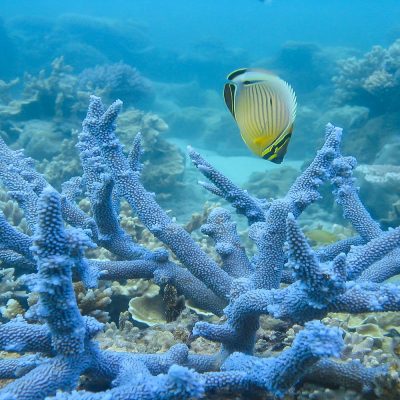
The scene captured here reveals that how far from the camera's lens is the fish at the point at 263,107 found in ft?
7.33

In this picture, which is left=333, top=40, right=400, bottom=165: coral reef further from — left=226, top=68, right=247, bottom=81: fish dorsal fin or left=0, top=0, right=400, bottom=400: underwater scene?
left=226, top=68, right=247, bottom=81: fish dorsal fin

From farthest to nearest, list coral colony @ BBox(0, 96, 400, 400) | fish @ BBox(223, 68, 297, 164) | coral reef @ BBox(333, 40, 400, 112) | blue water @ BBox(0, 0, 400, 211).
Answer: blue water @ BBox(0, 0, 400, 211) → coral reef @ BBox(333, 40, 400, 112) → fish @ BBox(223, 68, 297, 164) → coral colony @ BBox(0, 96, 400, 400)

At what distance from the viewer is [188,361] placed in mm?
2256

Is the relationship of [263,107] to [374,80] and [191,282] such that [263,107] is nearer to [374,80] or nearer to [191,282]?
[191,282]

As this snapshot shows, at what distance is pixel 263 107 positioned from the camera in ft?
7.45

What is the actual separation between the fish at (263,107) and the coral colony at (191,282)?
0.37 meters

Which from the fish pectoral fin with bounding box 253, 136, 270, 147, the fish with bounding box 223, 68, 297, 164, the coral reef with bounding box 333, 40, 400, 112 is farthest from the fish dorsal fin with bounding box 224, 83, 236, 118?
the coral reef with bounding box 333, 40, 400, 112

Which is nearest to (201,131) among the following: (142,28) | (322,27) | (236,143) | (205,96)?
(236,143)

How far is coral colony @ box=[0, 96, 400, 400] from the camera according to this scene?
1.55 m

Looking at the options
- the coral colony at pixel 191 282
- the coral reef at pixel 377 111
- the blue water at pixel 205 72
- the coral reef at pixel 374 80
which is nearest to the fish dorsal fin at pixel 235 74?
the coral colony at pixel 191 282

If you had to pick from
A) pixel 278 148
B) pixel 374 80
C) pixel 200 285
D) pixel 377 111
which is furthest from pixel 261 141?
pixel 377 111

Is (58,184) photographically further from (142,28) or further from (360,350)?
(142,28)

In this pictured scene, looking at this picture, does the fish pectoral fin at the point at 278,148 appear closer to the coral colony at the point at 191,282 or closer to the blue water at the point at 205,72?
the coral colony at the point at 191,282

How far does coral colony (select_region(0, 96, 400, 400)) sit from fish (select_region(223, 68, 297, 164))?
373 mm
